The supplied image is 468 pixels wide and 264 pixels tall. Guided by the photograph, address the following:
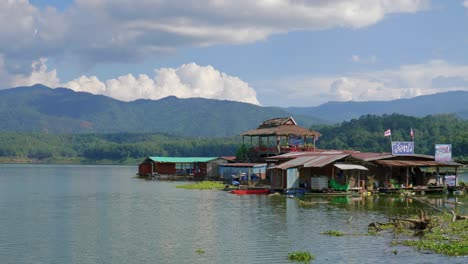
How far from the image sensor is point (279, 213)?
45125mm

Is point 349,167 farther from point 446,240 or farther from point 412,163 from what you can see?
point 446,240

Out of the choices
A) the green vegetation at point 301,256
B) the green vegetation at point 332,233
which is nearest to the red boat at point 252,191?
the green vegetation at point 332,233

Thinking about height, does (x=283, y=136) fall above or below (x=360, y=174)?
above

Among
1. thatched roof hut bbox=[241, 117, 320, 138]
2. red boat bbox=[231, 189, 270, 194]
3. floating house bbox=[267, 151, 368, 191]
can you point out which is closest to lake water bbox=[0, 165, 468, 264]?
floating house bbox=[267, 151, 368, 191]

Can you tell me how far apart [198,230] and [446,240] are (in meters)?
14.0

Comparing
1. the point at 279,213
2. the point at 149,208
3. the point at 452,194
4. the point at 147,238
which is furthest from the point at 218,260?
the point at 452,194

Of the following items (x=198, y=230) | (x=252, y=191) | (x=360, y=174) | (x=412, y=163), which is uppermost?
(x=412, y=163)

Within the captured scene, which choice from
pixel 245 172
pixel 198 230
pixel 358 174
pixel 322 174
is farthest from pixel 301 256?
pixel 245 172

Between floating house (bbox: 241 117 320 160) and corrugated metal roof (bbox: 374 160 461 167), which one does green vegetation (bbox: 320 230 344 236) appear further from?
floating house (bbox: 241 117 320 160)

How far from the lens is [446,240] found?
103 feet

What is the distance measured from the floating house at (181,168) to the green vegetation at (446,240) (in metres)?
60.6

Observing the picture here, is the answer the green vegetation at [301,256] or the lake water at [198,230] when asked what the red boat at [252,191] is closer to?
the lake water at [198,230]

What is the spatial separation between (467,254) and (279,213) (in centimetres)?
1848

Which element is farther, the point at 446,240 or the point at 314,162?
the point at 314,162
